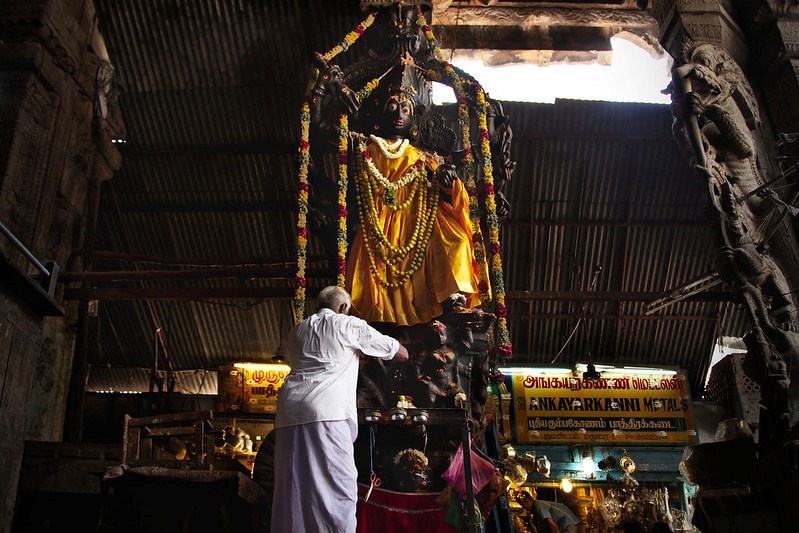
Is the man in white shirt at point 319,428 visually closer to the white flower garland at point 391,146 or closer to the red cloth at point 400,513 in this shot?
the red cloth at point 400,513

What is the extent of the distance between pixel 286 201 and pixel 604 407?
5782mm

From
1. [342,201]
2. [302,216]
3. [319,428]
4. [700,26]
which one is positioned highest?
[700,26]

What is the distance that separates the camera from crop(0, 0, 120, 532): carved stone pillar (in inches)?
273

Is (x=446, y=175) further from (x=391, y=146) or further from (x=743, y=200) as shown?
(x=743, y=200)

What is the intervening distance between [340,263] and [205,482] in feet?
7.34

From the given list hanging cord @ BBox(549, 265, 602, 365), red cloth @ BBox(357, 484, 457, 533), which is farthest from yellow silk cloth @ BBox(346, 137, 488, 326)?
hanging cord @ BBox(549, 265, 602, 365)

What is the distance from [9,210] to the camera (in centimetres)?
686

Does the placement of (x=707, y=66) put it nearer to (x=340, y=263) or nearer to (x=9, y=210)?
(x=340, y=263)

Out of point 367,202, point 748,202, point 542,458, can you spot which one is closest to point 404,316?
point 367,202

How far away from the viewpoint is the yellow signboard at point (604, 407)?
1091 centimetres

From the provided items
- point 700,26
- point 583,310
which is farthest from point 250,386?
point 700,26

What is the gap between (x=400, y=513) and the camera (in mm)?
4965

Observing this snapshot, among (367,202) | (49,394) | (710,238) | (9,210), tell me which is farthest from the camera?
(710,238)

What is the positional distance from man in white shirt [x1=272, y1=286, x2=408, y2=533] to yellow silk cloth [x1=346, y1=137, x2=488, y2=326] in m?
1.67
